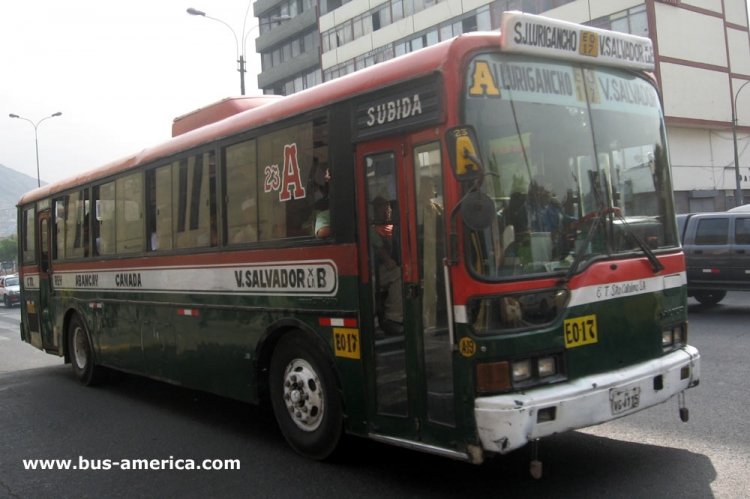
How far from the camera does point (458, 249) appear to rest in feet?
13.8

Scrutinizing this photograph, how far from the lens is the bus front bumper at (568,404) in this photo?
3984 millimetres

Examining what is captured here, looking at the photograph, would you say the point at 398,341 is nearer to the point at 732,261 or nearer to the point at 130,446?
the point at 130,446

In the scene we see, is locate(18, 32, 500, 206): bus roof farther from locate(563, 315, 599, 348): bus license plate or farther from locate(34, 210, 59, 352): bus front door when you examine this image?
locate(34, 210, 59, 352): bus front door

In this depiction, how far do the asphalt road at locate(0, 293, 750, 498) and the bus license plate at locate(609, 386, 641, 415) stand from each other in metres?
0.54

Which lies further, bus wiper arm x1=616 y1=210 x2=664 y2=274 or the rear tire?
the rear tire

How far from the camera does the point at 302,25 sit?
177 feet

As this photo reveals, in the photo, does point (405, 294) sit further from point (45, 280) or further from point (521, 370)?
point (45, 280)

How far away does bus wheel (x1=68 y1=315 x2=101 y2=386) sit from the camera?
9605 millimetres

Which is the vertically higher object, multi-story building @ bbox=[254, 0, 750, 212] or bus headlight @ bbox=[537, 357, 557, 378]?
multi-story building @ bbox=[254, 0, 750, 212]

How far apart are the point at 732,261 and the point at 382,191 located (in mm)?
10476

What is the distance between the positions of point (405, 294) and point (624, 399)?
1529 mm
